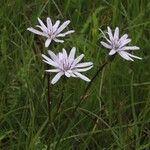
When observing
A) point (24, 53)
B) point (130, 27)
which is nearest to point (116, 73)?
point (130, 27)

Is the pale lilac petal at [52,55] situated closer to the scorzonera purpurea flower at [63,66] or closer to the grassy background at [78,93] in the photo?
the scorzonera purpurea flower at [63,66]

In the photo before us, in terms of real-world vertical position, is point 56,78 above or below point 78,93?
above

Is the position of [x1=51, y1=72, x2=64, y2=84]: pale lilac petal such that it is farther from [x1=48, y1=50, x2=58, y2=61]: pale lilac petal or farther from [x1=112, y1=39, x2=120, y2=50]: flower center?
[x1=112, y1=39, x2=120, y2=50]: flower center

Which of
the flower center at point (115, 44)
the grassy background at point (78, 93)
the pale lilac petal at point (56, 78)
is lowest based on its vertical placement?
the grassy background at point (78, 93)

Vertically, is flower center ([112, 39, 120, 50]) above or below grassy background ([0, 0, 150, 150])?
above

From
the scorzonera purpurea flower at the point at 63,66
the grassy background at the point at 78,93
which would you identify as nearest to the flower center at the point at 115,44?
the scorzonera purpurea flower at the point at 63,66

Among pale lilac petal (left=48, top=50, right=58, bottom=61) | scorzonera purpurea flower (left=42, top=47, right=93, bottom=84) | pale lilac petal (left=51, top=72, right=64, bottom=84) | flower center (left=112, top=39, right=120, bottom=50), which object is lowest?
pale lilac petal (left=51, top=72, right=64, bottom=84)

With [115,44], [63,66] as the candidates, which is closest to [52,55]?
[63,66]

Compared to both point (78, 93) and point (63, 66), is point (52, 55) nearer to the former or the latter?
point (63, 66)

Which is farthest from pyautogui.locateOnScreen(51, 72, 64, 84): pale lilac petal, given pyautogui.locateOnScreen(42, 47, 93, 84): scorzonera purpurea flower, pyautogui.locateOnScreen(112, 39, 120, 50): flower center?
pyautogui.locateOnScreen(112, 39, 120, 50): flower center
